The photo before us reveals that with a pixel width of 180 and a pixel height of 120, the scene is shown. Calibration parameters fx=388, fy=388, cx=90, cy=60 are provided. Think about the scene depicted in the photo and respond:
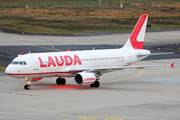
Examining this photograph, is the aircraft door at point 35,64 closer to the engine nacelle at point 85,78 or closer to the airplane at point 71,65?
the airplane at point 71,65

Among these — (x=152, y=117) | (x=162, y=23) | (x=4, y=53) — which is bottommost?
(x=152, y=117)

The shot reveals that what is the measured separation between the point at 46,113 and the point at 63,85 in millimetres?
16259

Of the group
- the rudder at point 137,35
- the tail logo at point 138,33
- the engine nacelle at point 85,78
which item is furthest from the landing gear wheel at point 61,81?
the tail logo at point 138,33

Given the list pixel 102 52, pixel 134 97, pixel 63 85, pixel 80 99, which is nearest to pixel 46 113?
pixel 80 99

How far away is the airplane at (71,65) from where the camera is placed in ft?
137

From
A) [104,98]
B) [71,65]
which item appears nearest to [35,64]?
[71,65]

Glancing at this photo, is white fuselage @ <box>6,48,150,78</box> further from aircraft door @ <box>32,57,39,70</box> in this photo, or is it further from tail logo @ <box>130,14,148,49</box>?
tail logo @ <box>130,14,148,49</box>

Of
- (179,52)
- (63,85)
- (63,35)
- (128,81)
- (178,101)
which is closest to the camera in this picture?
(178,101)

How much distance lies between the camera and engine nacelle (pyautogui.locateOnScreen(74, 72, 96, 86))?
4225 centimetres

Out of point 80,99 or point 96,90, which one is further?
point 96,90

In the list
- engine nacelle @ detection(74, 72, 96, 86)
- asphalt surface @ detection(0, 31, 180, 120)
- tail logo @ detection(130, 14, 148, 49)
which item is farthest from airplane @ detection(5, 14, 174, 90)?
asphalt surface @ detection(0, 31, 180, 120)

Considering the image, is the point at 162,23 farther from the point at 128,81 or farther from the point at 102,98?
the point at 102,98

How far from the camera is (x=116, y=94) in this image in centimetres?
4022

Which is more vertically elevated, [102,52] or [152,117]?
[102,52]
